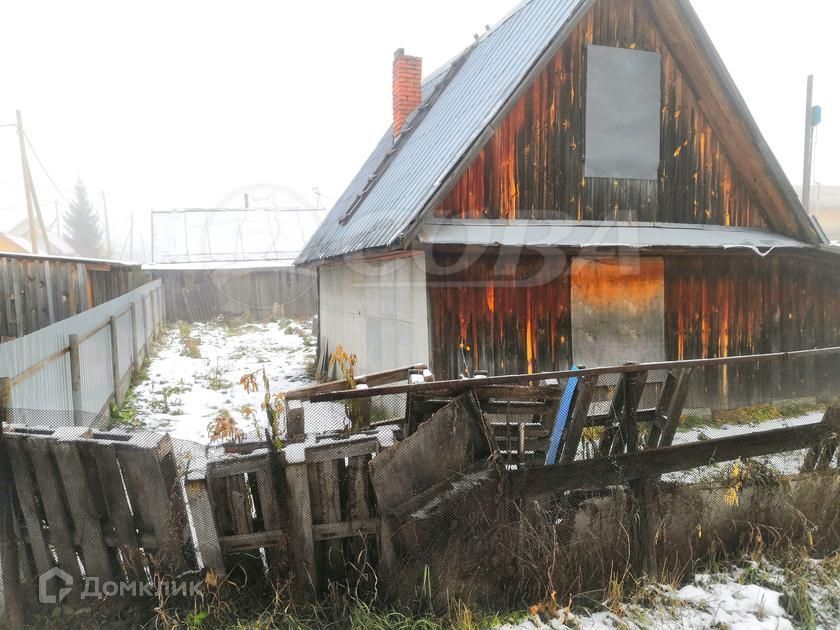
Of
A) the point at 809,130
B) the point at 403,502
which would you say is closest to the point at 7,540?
the point at 403,502

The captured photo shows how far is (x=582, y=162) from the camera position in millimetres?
8742

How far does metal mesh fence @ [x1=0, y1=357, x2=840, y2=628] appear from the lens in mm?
3354

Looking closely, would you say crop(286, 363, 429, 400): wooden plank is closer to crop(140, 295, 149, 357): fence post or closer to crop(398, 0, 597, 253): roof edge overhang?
crop(398, 0, 597, 253): roof edge overhang

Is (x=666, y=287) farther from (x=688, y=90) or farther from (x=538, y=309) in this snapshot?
(x=688, y=90)

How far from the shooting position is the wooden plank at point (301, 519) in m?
3.46

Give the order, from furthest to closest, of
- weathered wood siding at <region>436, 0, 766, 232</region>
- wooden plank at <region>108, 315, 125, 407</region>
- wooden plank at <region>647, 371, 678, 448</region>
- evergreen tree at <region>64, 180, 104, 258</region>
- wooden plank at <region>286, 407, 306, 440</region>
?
evergreen tree at <region>64, 180, 104, 258</region>
wooden plank at <region>108, 315, 125, 407</region>
weathered wood siding at <region>436, 0, 766, 232</region>
wooden plank at <region>647, 371, 678, 448</region>
wooden plank at <region>286, 407, 306, 440</region>

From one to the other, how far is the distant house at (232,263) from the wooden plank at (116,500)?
2302cm

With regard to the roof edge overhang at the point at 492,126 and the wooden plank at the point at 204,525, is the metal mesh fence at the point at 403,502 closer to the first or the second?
the wooden plank at the point at 204,525

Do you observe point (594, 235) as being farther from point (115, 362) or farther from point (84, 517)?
point (115, 362)

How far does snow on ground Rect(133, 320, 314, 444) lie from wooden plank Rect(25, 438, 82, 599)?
3838 millimetres

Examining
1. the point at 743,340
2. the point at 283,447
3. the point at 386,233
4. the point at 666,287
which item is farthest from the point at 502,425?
the point at 743,340

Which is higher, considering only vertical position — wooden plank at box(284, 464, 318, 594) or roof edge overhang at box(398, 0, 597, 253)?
roof edge overhang at box(398, 0, 597, 253)

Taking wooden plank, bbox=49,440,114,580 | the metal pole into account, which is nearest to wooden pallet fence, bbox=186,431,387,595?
wooden plank, bbox=49,440,114,580

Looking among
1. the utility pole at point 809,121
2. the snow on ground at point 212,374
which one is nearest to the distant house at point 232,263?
the snow on ground at point 212,374
